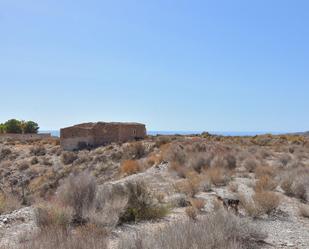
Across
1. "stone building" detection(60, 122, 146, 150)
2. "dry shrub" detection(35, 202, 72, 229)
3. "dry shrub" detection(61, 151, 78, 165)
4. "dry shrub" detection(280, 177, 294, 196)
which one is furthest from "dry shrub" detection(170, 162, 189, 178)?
"stone building" detection(60, 122, 146, 150)

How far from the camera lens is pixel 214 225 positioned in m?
7.67

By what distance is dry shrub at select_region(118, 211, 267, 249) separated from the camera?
6.50 metres

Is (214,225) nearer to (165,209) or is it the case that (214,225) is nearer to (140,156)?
(165,209)

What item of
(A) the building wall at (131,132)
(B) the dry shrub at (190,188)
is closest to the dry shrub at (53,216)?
(B) the dry shrub at (190,188)

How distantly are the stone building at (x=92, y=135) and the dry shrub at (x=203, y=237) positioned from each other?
42.7 m

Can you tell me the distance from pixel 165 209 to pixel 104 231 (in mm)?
3339

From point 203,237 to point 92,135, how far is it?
1753 inches

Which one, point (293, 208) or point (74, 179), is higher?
point (74, 179)

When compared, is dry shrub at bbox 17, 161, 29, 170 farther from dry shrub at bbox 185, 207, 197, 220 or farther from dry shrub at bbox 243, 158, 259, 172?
dry shrub at bbox 185, 207, 197, 220

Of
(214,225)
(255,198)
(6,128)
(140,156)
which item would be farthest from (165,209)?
(6,128)

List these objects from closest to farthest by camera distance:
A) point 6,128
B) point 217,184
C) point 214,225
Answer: point 214,225, point 217,184, point 6,128

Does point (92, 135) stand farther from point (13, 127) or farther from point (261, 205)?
point (13, 127)

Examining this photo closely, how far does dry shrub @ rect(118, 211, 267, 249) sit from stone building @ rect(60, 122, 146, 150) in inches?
1682

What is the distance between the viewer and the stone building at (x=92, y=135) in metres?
50.7
